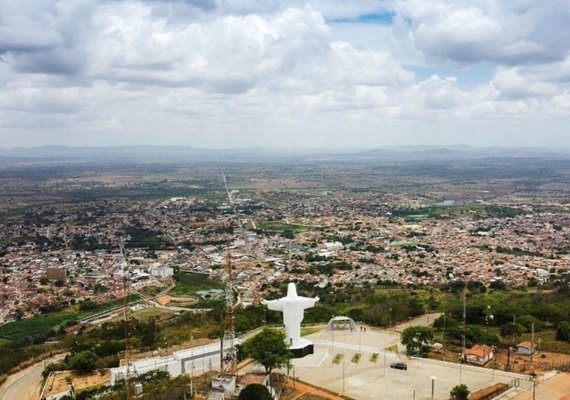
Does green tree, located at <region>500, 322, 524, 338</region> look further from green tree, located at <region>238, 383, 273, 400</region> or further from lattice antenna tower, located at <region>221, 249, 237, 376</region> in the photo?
green tree, located at <region>238, 383, 273, 400</region>

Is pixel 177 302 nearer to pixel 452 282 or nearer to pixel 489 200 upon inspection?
pixel 452 282

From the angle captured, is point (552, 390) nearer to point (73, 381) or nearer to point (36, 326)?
point (73, 381)

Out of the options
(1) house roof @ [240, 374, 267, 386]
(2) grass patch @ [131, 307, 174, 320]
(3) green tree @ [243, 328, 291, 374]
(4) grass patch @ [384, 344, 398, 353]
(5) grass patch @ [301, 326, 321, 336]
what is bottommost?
(2) grass patch @ [131, 307, 174, 320]

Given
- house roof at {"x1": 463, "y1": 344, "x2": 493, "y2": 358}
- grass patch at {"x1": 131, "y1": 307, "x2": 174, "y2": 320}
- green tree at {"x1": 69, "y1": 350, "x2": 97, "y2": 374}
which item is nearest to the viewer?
house roof at {"x1": 463, "y1": 344, "x2": 493, "y2": 358}

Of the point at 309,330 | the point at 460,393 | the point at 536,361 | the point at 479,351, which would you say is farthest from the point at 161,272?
the point at 460,393

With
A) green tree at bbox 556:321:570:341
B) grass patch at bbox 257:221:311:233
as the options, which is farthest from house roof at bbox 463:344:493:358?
grass patch at bbox 257:221:311:233

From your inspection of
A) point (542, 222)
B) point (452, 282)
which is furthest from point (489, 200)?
point (452, 282)
